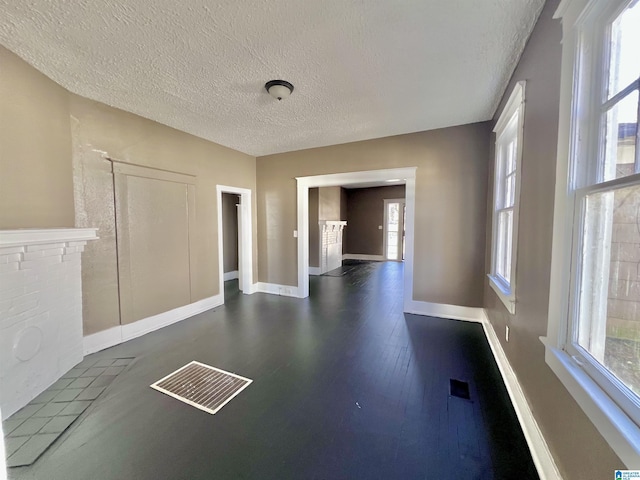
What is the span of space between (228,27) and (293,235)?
3.25 meters

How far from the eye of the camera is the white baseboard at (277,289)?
463cm

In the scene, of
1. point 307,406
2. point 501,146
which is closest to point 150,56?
point 307,406

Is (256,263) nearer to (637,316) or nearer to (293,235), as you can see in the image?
(293,235)

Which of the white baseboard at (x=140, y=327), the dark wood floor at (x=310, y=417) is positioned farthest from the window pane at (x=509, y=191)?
the white baseboard at (x=140, y=327)

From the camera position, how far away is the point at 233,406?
184cm

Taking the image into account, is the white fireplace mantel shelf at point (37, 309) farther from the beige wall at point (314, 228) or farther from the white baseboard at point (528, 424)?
the beige wall at point (314, 228)

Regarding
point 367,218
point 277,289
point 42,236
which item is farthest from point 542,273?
point 367,218

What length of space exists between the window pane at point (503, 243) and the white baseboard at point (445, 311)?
0.87 meters

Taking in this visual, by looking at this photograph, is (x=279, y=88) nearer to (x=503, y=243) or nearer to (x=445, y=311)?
(x=503, y=243)

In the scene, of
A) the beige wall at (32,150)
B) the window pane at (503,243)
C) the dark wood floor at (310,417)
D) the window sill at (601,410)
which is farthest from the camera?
the window pane at (503,243)

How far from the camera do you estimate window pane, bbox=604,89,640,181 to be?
88 centimetres

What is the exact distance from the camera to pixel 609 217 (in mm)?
997

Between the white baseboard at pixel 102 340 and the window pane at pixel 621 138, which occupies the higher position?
the window pane at pixel 621 138

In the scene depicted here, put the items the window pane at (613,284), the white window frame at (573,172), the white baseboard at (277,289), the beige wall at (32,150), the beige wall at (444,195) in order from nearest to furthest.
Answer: the window pane at (613,284) → the white window frame at (573,172) → the beige wall at (32,150) → the beige wall at (444,195) → the white baseboard at (277,289)
